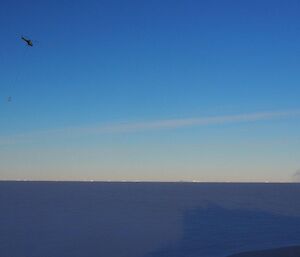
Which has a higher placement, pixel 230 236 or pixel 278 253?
pixel 230 236

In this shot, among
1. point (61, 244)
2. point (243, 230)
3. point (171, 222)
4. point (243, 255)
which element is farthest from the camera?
point (171, 222)

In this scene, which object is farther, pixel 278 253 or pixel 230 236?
pixel 230 236

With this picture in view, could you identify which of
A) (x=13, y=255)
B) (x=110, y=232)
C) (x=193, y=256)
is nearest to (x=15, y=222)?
(x=110, y=232)

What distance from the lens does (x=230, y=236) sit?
33812 millimetres

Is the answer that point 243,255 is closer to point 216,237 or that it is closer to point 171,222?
point 216,237

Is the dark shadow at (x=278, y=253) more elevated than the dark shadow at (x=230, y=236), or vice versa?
the dark shadow at (x=230, y=236)

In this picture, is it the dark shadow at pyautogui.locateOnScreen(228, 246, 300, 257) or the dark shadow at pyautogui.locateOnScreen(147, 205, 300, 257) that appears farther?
the dark shadow at pyautogui.locateOnScreen(147, 205, 300, 257)

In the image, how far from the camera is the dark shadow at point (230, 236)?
2812 cm

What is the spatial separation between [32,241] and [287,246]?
14686 mm

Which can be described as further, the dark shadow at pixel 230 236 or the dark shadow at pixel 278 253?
the dark shadow at pixel 230 236

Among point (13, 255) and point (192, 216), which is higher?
point (192, 216)

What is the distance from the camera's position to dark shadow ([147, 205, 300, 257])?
92.3ft

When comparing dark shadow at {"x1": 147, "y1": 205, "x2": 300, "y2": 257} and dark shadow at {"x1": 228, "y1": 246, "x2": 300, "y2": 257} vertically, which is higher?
dark shadow at {"x1": 147, "y1": 205, "x2": 300, "y2": 257}

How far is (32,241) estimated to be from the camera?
31531mm
